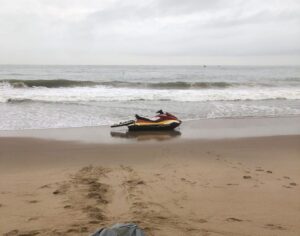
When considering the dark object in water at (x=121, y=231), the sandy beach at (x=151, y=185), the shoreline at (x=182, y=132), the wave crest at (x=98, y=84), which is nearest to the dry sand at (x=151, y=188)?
the sandy beach at (x=151, y=185)

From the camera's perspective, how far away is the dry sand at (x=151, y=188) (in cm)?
397

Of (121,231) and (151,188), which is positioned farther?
(151,188)

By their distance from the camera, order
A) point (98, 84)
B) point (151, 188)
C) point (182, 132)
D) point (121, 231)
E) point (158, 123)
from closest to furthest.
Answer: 1. point (121, 231)
2. point (151, 188)
3. point (182, 132)
4. point (158, 123)
5. point (98, 84)

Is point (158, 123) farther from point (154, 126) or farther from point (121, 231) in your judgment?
point (121, 231)

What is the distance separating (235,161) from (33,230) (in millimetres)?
4325

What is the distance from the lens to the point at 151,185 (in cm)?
532

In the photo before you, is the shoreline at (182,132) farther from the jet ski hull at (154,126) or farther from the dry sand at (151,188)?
the dry sand at (151,188)

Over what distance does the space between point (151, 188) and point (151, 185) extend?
142mm

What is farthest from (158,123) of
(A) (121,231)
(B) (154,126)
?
(A) (121,231)

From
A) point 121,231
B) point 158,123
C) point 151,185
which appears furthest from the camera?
point 158,123

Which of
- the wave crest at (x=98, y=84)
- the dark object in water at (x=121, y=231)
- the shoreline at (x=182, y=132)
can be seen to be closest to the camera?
the dark object in water at (x=121, y=231)

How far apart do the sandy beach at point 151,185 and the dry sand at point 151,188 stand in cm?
1

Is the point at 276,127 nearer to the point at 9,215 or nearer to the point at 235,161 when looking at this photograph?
the point at 235,161

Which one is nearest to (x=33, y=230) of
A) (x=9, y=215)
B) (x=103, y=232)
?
(x=9, y=215)
